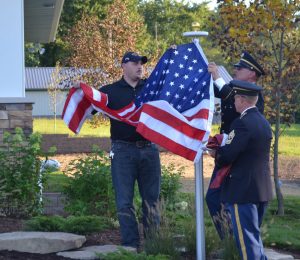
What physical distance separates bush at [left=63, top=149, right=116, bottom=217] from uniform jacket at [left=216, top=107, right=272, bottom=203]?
3051 mm

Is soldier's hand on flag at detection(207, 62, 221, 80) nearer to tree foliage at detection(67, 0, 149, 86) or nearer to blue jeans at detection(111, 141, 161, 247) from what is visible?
blue jeans at detection(111, 141, 161, 247)

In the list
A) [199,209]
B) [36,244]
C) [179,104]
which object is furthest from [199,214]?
[36,244]

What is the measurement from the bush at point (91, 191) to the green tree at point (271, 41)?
305 cm

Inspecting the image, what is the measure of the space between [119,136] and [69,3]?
46.4m

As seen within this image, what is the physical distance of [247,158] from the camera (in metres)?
5.51

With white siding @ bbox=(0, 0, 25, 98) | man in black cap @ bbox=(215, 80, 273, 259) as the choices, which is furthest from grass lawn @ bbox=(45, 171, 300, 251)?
white siding @ bbox=(0, 0, 25, 98)

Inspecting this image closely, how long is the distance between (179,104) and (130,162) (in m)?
0.97

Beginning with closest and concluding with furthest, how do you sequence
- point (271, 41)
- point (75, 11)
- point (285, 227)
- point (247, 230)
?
point (247, 230) < point (285, 227) < point (271, 41) < point (75, 11)

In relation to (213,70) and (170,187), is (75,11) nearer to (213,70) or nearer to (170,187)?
(170,187)

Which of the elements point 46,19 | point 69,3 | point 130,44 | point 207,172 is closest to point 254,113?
point 46,19

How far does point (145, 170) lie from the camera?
271 inches

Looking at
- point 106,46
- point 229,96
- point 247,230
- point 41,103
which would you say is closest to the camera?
point 247,230

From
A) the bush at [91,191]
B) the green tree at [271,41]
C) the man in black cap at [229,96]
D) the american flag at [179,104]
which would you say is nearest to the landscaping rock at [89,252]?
the man in black cap at [229,96]

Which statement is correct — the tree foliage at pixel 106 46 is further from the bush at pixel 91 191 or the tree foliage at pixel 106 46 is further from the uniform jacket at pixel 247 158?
the uniform jacket at pixel 247 158
